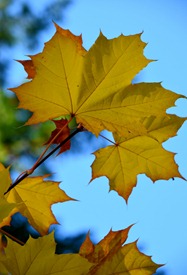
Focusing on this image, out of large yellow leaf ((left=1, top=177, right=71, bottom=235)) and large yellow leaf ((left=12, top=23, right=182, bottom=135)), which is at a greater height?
large yellow leaf ((left=12, top=23, right=182, bottom=135))

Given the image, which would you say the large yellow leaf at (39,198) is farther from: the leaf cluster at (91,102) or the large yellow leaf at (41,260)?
the large yellow leaf at (41,260)

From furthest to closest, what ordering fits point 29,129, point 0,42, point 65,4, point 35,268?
point 65,4, point 0,42, point 29,129, point 35,268

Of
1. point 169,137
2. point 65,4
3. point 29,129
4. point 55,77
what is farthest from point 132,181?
point 65,4

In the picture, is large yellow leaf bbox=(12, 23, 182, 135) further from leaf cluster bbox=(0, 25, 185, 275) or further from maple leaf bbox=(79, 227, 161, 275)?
maple leaf bbox=(79, 227, 161, 275)

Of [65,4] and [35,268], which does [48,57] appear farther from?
[65,4]

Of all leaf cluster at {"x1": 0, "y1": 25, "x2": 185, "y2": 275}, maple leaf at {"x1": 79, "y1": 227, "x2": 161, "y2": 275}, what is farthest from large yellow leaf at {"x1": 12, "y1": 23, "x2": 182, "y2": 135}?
maple leaf at {"x1": 79, "y1": 227, "x2": 161, "y2": 275}

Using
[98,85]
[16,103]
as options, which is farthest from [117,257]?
[16,103]
